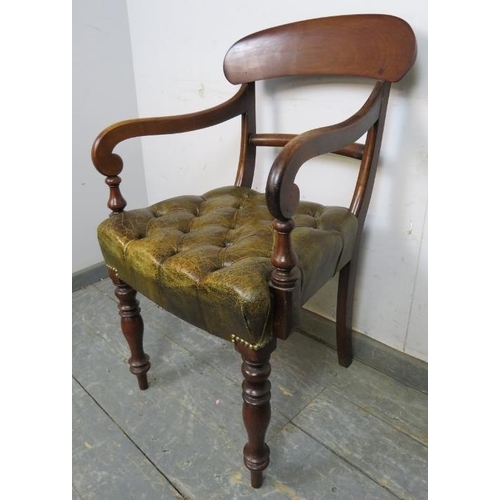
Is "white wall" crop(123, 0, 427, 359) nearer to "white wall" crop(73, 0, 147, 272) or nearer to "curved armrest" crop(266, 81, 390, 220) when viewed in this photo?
"white wall" crop(73, 0, 147, 272)

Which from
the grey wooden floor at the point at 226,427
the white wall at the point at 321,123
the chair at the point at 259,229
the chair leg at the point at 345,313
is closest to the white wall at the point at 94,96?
the white wall at the point at 321,123

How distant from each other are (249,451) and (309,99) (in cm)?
87

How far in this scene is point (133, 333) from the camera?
1.00 m

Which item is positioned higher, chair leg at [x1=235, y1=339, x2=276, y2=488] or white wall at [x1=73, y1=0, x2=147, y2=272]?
white wall at [x1=73, y1=0, x2=147, y2=272]

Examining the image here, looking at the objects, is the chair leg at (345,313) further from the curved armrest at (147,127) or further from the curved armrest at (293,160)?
the curved armrest at (147,127)

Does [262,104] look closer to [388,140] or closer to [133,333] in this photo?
[388,140]

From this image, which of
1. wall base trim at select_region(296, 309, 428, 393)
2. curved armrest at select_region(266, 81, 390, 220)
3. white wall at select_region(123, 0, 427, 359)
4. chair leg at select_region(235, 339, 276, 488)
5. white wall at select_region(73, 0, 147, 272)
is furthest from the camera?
white wall at select_region(73, 0, 147, 272)

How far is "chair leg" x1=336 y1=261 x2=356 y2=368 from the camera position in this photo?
1.00m

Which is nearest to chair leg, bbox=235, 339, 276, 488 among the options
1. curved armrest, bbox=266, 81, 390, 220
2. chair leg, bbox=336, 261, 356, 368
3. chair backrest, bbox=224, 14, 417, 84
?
curved armrest, bbox=266, 81, 390, 220

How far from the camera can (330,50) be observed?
896 millimetres

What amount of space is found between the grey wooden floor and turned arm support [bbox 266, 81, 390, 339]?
40cm
